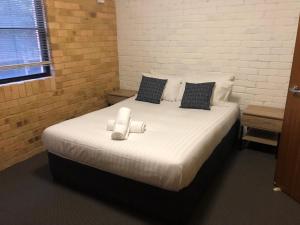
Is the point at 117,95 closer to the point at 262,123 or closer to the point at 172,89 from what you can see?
the point at 172,89

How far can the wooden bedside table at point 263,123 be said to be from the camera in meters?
2.68

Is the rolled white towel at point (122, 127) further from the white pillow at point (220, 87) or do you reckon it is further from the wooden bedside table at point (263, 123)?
the wooden bedside table at point (263, 123)

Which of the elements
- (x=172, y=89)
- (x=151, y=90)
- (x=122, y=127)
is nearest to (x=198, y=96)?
(x=172, y=89)

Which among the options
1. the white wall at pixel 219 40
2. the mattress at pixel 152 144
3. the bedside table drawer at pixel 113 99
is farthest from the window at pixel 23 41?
the white wall at pixel 219 40

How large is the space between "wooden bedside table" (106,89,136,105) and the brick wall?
0.11 m

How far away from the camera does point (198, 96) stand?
2.92 m

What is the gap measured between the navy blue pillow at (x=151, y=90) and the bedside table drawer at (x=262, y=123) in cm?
109

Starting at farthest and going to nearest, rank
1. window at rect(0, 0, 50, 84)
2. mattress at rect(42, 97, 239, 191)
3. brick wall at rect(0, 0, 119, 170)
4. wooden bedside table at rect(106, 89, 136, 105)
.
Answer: wooden bedside table at rect(106, 89, 136, 105)
brick wall at rect(0, 0, 119, 170)
window at rect(0, 0, 50, 84)
mattress at rect(42, 97, 239, 191)

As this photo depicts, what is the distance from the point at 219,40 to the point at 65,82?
208 cm

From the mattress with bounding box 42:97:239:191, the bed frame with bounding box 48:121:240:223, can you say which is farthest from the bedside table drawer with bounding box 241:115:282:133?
the bed frame with bounding box 48:121:240:223

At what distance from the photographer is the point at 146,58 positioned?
381cm

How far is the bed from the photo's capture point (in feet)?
5.74

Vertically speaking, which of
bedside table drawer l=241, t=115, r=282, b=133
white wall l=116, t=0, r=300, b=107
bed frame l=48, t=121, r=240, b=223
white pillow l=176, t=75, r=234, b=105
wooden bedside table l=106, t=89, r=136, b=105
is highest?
white wall l=116, t=0, r=300, b=107

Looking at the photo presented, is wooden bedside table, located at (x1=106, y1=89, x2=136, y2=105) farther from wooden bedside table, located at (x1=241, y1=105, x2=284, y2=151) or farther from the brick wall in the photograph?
wooden bedside table, located at (x1=241, y1=105, x2=284, y2=151)
